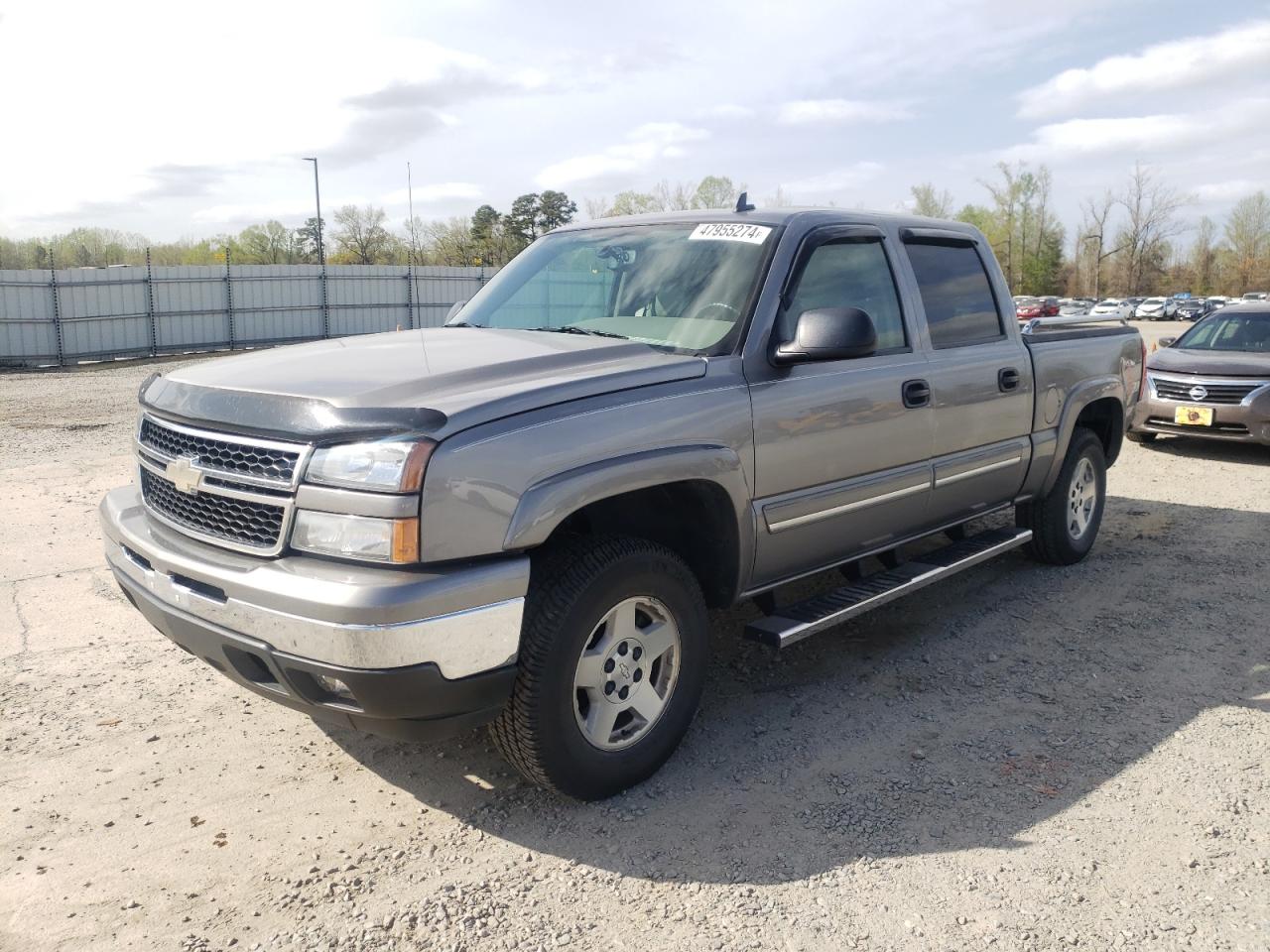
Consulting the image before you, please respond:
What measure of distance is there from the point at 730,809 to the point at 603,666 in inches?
25.6

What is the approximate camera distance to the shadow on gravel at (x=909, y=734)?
3.15 m

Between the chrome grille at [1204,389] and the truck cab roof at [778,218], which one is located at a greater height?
the truck cab roof at [778,218]

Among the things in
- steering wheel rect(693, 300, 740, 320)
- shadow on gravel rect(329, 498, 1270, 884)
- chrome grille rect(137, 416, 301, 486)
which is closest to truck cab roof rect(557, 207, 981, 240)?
steering wheel rect(693, 300, 740, 320)

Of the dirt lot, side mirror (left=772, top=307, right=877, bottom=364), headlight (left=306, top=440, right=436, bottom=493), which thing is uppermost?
side mirror (left=772, top=307, right=877, bottom=364)

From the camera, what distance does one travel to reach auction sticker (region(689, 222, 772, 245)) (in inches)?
157

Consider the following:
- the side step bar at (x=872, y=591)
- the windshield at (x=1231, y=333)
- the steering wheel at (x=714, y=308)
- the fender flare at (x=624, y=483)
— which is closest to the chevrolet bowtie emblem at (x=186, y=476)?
the fender flare at (x=624, y=483)

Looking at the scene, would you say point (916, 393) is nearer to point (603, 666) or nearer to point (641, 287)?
point (641, 287)

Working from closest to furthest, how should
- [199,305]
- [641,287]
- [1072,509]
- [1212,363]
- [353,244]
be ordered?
1. [641,287]
2. [1072,509]
3. [1212,363]
4. [199,305]
5. [353,244]

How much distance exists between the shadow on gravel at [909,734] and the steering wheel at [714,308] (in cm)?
161

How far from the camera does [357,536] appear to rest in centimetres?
271

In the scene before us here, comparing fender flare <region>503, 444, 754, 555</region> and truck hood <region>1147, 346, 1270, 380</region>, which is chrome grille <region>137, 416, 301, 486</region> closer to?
fender flare <region>503, 444, 754, 555</region>

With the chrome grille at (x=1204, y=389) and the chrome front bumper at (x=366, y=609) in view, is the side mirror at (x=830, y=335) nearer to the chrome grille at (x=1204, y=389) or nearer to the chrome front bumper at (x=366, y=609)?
the chrome front bumper at (x=366, y=609)

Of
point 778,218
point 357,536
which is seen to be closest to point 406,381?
point 357,536

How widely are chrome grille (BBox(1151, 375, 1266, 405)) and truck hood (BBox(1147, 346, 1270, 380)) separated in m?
0.09
